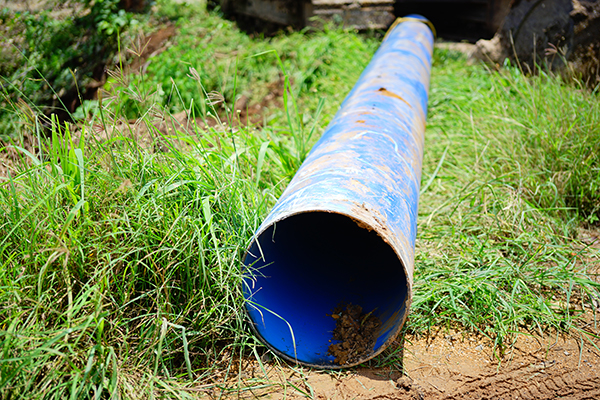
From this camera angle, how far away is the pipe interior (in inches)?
68.4

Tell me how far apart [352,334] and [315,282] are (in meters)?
0.30

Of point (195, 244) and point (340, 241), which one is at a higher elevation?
point (195, 244)

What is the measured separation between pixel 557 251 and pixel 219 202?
1.89 meters

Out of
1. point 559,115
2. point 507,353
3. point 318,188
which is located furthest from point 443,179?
Answer: point 318,188

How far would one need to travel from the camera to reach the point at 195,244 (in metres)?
1.73

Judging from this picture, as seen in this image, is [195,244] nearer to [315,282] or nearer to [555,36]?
[315,282]

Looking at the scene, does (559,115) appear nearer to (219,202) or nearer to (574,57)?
(574,57)

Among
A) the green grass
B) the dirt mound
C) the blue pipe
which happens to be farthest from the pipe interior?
the dirt mound

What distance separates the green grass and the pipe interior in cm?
11

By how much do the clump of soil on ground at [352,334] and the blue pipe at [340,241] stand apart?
0.07 feet

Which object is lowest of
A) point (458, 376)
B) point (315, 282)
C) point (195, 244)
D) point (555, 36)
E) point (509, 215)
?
point (458, 376)

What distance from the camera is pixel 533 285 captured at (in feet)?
7.00

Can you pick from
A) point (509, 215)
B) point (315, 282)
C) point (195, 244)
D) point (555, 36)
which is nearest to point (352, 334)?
point (315, 282)

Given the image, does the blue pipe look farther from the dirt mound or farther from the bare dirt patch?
the dirt mound
